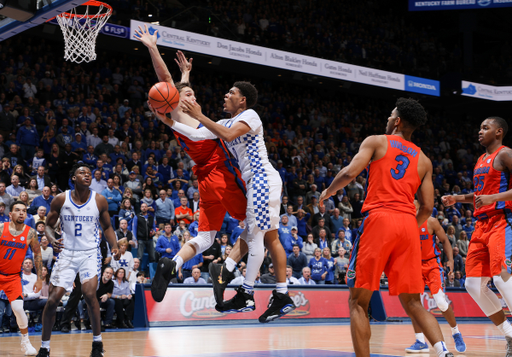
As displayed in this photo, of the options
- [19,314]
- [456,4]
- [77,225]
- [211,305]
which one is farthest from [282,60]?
[19,314]

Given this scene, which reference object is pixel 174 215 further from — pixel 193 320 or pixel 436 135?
pixel 436 135

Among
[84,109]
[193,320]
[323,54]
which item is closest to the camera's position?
[193,320]

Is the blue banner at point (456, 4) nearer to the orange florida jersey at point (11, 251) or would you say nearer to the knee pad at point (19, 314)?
the orange florida jersey at point (11, 251)

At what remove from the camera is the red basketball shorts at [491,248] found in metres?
5.94

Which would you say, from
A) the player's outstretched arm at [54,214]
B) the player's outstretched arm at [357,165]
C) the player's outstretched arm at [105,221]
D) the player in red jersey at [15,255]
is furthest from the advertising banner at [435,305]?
the player's outstretched arm at [357,165]

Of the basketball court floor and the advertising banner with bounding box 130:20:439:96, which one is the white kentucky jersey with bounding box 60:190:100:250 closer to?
the basketball court floor

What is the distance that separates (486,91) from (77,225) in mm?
22521

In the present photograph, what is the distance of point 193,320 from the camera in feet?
40.0

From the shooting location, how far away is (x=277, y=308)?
5.30 meters

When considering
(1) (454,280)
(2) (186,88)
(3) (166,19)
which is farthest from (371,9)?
(2) (186,88)

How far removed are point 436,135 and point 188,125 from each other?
2275 cm

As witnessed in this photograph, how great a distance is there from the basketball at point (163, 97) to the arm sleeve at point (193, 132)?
8.2 inches

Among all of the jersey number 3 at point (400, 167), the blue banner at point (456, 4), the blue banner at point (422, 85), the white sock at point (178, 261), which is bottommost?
the white sock at point (178, 261)

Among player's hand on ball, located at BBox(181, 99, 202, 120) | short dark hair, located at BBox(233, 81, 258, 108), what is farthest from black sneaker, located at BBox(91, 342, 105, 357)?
short dark hair, located at BBox(233, 81, 258, 108)
